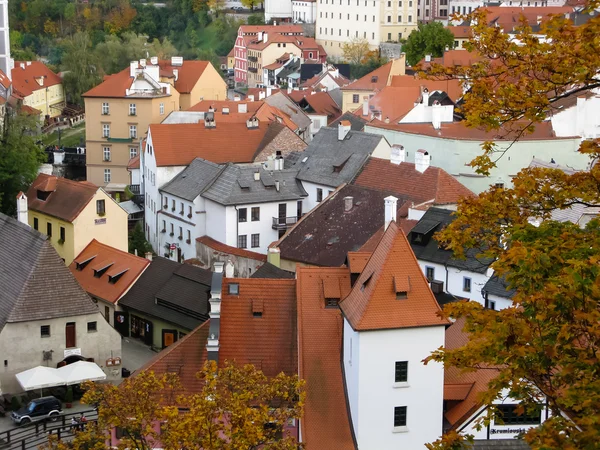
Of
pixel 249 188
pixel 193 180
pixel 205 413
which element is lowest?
pixel 193 180

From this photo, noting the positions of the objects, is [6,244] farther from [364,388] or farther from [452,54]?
[452,54]

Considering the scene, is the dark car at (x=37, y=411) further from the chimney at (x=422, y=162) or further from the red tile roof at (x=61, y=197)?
the chimney at (x=422, y=162)

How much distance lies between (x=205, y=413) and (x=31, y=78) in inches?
3269

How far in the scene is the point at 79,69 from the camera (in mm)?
92812

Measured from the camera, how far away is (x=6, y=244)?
3662cm

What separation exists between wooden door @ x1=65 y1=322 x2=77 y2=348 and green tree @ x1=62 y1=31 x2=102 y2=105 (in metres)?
59.2

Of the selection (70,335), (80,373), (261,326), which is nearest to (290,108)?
(70,335)

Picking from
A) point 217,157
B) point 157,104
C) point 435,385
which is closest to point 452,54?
point 157,104

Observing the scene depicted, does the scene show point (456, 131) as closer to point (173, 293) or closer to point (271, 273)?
point (271, 273)

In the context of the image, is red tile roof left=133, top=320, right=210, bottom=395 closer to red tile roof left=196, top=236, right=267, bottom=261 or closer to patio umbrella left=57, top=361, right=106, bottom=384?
patio umbrella left=57, top=361, right=106, bottom=384

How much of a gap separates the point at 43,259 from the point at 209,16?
113 m

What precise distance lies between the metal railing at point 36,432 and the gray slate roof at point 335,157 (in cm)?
2185

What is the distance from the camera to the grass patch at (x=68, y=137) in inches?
3290

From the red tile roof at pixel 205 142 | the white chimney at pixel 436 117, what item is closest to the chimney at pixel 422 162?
the white chimney at pixel 436 117
